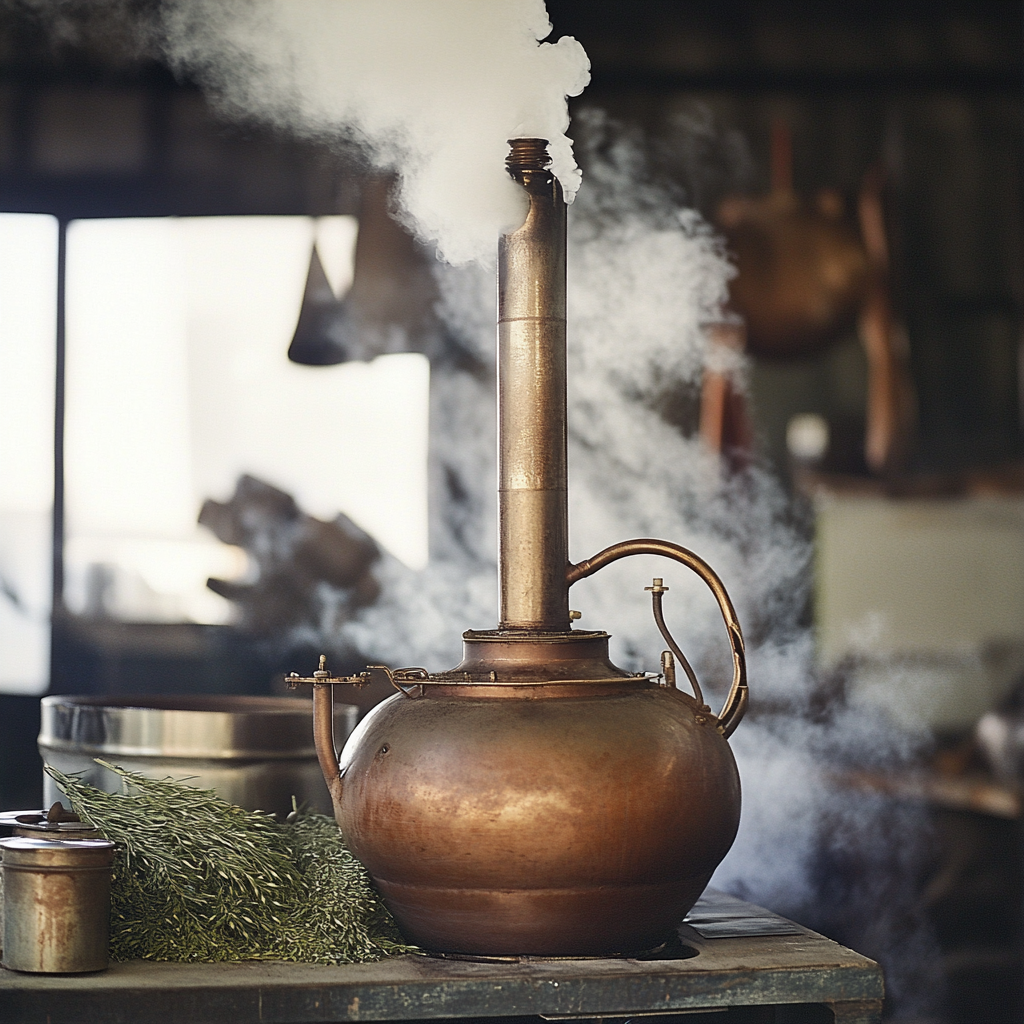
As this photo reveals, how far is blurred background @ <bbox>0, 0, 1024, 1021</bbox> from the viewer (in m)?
3.98

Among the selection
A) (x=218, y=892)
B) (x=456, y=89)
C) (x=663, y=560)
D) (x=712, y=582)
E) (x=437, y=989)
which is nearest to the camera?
(x=437, y=989)

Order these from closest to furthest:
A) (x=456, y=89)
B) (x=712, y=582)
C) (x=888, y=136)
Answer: (x=712, y=582) → (x=456, y=89) → (x=888, y=136)

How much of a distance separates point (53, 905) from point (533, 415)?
94cm

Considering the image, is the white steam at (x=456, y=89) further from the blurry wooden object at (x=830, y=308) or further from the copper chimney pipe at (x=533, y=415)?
the blurry wooden object at (x=830, y=308)

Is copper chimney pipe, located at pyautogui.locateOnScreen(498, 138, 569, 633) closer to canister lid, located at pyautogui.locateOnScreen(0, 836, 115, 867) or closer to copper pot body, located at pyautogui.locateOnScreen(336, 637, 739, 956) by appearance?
copper pot body, located at pyautogui.locateOnScreen(336, 637, 739, 956)

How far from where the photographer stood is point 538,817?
1.88 meters

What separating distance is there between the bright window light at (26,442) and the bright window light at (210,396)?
0.22 feet

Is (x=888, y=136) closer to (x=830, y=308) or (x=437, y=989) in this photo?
(x=830, y=308)

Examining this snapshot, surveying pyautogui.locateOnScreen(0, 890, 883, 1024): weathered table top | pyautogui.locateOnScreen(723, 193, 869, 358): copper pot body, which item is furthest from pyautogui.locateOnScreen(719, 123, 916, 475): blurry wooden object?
pyautogui.locateOnScreen(0, 890, 883, 1024): weathered table top

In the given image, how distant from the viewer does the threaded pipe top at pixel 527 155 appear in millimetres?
2160

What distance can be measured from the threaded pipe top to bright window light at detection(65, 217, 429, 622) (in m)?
1.87

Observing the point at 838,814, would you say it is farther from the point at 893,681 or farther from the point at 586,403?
the point at 586,403

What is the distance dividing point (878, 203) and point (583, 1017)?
285 cm

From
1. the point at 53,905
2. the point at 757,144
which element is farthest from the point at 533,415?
the point at 757,144
